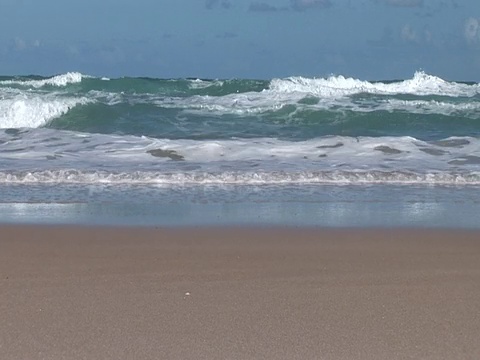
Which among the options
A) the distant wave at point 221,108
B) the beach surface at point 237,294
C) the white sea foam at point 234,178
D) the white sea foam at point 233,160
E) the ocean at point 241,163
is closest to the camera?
the beach surface at point 237,294

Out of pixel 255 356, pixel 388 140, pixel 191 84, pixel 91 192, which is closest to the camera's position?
pixel 255 356

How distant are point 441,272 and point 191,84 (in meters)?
22.6

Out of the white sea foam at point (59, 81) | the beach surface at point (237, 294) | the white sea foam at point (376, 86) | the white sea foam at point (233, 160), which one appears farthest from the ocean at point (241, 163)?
the white sea foam at point (59, 81)

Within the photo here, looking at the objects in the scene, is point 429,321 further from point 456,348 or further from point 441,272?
point 441,272

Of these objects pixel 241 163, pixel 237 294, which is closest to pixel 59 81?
pixel 241 163

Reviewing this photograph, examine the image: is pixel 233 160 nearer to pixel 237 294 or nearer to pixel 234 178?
pixel 234 178

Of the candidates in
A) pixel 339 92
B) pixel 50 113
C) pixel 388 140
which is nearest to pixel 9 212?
pixel 388 140

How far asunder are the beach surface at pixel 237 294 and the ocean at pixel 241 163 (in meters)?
0.80

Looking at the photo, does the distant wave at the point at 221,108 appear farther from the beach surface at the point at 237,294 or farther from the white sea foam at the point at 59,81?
the beach surface at the point at 237,294

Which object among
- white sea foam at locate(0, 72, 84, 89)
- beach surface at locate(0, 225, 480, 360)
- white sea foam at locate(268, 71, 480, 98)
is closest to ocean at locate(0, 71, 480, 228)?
beach surface at locate(0, 225, 480, 360)

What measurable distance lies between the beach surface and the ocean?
80cm

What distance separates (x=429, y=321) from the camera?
359 cm

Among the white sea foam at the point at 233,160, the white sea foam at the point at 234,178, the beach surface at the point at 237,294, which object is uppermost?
the white sea foam at the point at 233,160

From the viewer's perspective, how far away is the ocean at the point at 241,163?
684 cm
